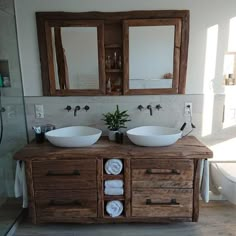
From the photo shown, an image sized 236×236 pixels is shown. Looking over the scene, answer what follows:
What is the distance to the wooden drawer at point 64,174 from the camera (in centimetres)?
179

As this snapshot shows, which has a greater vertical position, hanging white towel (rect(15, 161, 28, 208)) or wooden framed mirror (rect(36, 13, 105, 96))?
wooden framed mirror (rect(36, 13, 105, 96))

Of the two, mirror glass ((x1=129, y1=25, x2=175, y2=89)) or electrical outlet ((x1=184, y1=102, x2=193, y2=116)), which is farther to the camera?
electrical outlet ((x1=184, y1=102, x2=193, y2=116))

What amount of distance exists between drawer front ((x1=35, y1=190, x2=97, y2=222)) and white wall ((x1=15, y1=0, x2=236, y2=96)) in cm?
116

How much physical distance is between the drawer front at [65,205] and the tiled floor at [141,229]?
5.4 inches

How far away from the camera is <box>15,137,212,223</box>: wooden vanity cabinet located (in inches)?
69.8

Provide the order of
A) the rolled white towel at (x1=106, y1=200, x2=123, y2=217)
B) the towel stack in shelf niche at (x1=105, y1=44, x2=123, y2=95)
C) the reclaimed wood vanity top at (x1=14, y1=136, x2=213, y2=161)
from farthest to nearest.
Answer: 1. the towel stack in shelf niche at (x1=105, y1=44, x2=123, y2=95)
2. the rolled white towel at (x1=106, y1=200, x2=123, y2=217)
3. the reclaimed wood vanity top at (x1=14, y1=136, x2=213, y2=161)

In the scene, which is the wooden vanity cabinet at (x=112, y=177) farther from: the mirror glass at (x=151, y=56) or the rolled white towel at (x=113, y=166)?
the mirror glass at (x=151, y=56)

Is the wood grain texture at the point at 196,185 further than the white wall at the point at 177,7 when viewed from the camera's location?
No

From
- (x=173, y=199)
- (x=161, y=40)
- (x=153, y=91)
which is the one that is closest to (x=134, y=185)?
(x=173, y=199)

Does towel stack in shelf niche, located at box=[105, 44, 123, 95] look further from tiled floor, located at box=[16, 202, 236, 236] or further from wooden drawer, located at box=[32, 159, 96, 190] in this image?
tiled floor, located at box=[16, 202, 236, 236]

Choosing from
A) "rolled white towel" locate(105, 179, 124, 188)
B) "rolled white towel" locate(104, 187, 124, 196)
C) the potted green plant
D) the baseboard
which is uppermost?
the potted green plant

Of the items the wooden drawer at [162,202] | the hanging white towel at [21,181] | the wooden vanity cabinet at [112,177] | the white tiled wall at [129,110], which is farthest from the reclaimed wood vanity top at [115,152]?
the white tiled wall at [129,110]

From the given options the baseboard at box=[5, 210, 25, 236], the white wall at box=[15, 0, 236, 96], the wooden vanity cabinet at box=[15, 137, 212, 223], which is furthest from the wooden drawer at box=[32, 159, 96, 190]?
the white wall at box=[15, 0, 236, 96]

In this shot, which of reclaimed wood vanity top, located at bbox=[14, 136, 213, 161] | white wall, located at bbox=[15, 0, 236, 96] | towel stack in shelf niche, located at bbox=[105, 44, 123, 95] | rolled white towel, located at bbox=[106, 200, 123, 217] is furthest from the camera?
towel stack in shelf niche, located at bbox=[105, 44, 123, 95]
